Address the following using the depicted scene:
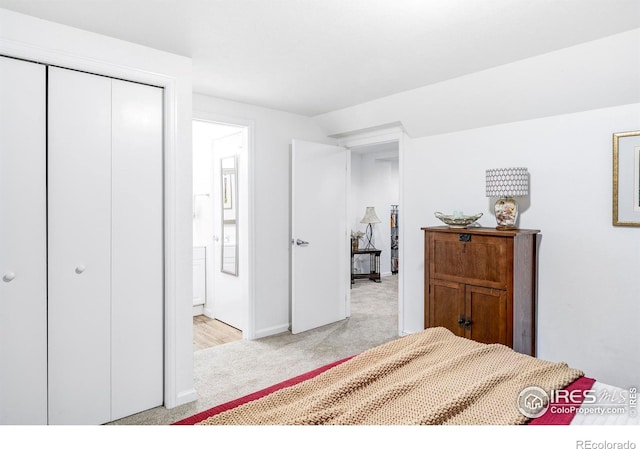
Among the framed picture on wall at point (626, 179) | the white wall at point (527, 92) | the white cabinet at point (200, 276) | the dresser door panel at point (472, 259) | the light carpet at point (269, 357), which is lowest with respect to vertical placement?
the light carpet at point (269, 357)

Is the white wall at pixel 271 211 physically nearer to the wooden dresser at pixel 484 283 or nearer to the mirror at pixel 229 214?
the mirror at pixel 229 214

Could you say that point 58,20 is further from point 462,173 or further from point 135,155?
A: point 462,173

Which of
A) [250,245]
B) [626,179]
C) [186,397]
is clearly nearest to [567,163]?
[626,179]

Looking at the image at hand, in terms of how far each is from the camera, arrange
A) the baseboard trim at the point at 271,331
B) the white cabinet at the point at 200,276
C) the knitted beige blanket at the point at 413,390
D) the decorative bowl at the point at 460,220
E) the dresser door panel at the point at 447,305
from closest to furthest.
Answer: the knitted beige blanket at the point at 413,390
the dresser door panel at the point at 447,305
the decorative bowl at the point at 460,220
the baseboard trim at the point at 271,331
the white cabinet at the point at 200,276

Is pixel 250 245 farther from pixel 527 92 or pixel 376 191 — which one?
pixel 376 191

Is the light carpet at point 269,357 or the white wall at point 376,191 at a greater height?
the white wall at point 376,191

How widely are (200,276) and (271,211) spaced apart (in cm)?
146

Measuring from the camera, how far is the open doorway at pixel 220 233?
392 centimetres

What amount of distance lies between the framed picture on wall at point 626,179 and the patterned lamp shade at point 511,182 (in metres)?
0.54

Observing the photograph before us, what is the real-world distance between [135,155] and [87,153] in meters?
0.27

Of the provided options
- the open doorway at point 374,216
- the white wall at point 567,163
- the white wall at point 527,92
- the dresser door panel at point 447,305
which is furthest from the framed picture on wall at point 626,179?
the open doorway at point 374,216

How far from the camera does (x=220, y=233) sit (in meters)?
4.43

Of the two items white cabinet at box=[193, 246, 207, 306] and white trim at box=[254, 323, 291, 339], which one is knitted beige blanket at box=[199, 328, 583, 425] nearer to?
white trim at box=[254, 323, 291, 339]

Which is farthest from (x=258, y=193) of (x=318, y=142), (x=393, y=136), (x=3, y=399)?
(x=3, y=399)
